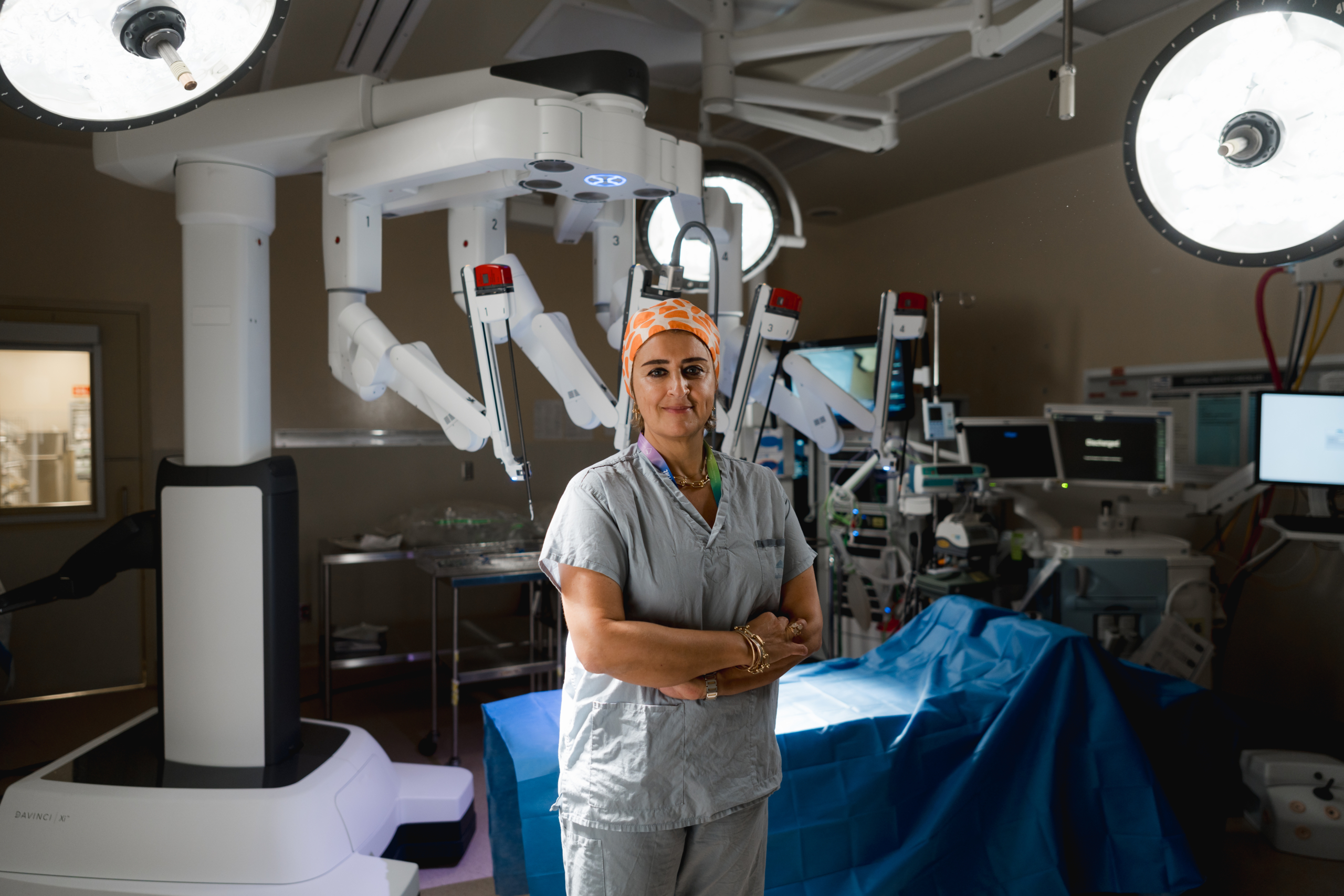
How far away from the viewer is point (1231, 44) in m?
1.25

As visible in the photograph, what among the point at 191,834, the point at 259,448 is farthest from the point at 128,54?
the point at 191,834

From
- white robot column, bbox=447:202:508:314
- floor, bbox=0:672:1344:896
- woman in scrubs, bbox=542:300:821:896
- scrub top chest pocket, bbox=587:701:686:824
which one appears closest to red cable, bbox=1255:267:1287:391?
floor, bbox=0:672:1344:896

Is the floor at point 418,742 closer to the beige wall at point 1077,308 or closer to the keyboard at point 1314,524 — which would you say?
the keyboard at point 1314,524

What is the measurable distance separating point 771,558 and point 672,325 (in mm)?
399

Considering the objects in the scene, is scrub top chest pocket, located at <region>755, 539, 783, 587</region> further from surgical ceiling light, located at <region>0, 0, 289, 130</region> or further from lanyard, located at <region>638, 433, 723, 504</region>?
surgical ceiling light, located at <region>0, 0, 289, 130</region>

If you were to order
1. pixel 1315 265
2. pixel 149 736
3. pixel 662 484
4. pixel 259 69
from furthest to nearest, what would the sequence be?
1. pixel 259 69
2. pixel 1315 265
3. pixel 149 736
4. pixel 662 484

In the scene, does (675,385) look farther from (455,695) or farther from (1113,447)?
(1113,447)

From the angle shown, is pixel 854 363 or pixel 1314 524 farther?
pixel 854 363

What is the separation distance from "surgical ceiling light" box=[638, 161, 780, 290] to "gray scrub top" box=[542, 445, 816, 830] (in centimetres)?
154

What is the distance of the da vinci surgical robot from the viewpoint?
2.17 meters

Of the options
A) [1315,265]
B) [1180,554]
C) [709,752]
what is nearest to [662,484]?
[709,752]

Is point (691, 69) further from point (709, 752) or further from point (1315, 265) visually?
point (709, 752)

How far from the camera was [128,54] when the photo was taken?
4.10 feet

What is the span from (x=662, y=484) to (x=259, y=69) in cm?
328
